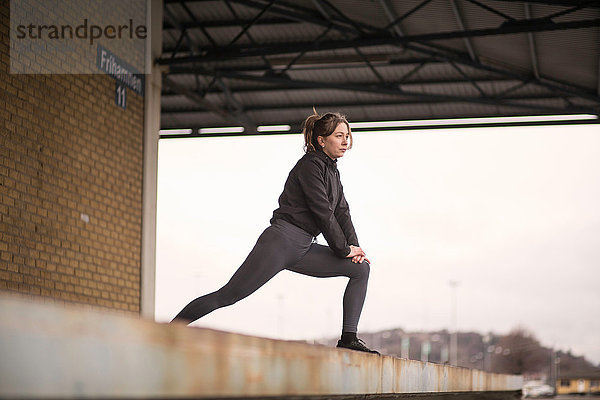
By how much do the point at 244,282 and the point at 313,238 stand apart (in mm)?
569

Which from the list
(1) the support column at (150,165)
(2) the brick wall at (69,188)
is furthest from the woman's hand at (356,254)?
(1) the support column at (150,165)

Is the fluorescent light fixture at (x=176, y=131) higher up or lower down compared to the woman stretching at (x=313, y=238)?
higher up

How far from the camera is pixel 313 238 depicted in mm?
4512

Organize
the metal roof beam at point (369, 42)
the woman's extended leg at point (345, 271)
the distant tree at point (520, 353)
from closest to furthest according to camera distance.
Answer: the woman's extended leg at point (345, 271)
the metal roof beam at point (369, 42)
the distant tree at point (520, 353)

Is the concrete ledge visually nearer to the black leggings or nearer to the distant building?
the black leggings

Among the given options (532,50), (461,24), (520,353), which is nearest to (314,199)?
(461,24)

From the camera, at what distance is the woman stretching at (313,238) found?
4.15 m

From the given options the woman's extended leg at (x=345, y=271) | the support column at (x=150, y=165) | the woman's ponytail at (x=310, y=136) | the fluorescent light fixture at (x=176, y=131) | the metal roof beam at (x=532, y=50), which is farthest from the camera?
the fluorescent light fixture at (x=176, y=131)

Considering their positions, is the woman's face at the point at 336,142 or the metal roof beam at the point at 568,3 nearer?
the woman's face at the point at 336,142

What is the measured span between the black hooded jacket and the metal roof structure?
25.5 feet

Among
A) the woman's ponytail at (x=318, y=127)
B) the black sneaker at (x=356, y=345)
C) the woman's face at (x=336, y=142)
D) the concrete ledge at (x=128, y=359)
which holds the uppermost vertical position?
the woman's ponytail at (x=318, y=127)

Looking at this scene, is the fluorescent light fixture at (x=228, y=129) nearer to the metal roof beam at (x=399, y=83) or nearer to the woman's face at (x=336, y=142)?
the metal roof beam at (x=399, y=83)

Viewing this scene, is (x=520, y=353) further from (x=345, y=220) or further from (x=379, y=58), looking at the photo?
(x=345, y=220)

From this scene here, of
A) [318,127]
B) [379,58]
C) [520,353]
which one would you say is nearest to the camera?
[318,127]
